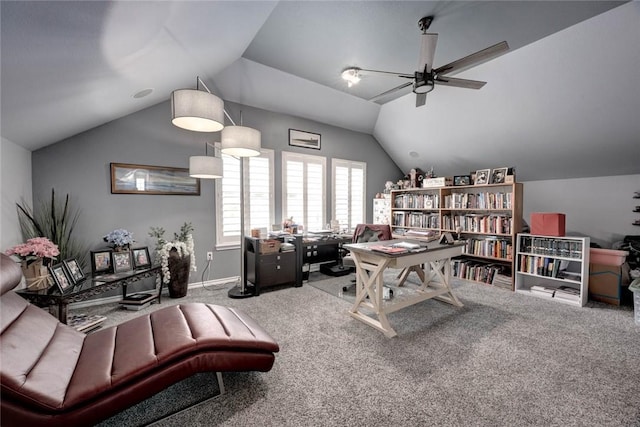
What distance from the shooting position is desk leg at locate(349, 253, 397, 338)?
2556 millimetres

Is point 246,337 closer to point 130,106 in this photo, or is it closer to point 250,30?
point 250,30

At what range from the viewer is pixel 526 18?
8.32 feet

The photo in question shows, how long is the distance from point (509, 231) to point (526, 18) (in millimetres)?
2742

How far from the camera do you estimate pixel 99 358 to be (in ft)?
4.97

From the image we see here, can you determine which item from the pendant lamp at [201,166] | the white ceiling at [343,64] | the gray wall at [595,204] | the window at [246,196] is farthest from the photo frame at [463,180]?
the pendant lamp at [201,166]

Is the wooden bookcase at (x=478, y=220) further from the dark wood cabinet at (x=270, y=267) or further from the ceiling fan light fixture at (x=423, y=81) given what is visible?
the dark wood cabinet at (x=270, y=267)

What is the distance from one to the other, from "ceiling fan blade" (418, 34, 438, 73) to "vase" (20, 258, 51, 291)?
3948mm

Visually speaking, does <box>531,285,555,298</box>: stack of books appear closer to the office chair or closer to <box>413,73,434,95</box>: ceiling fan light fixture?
the office chair

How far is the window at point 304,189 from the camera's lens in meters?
4.67

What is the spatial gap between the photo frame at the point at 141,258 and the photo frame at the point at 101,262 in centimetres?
23

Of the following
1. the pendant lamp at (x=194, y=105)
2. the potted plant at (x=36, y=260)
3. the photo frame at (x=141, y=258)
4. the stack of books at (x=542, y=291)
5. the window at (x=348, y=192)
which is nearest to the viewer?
the pendant lamp at (x=194, y=105)

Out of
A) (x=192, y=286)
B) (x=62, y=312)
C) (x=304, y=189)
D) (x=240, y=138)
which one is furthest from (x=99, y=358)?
(x=304, y=189)

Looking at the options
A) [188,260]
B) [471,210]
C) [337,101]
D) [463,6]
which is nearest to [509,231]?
[471,210]

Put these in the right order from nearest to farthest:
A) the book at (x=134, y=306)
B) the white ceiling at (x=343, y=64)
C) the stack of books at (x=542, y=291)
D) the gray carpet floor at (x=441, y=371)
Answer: the gray carpet floor at (x=441, y=371)
the white ceiling at (x=343, y=64)
the book at (x=134, y=306)
the stack of books at (x=542, y=291)
